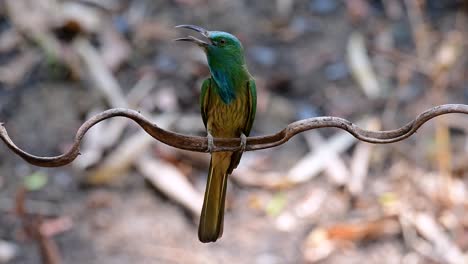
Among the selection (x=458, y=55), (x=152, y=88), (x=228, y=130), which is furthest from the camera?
(x=458, y=55)

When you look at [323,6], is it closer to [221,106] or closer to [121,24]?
[121,24]

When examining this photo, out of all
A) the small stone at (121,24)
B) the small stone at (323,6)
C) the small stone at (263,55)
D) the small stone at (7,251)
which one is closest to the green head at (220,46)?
the small stone at (7,251)

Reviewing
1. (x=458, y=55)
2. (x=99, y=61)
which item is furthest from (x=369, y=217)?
(x=99, y=61)

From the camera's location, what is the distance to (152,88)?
595 cm

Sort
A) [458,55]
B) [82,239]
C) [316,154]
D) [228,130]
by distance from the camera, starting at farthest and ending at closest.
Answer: [458,55], [316,154], [82,239], [228,130]

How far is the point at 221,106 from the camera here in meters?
2.25

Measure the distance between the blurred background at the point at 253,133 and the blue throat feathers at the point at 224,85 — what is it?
7.06 ft

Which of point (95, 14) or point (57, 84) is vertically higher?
point (95, 14)

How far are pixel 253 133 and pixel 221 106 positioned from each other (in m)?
3.57

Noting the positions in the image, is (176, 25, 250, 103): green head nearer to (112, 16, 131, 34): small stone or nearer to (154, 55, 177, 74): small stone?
(154, 55, 177, 74): small stone

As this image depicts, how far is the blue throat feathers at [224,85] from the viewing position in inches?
78.2

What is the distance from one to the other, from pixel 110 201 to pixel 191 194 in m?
0.60

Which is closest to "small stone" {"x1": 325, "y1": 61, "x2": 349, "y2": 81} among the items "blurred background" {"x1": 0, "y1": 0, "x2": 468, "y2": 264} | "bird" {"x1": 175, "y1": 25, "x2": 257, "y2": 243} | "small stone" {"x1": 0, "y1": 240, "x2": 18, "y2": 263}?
"blurred background" {"x1": 0, "y1": 0, "x2": 468, "y2": 264}

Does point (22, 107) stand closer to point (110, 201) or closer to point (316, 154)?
point (110, 201)
